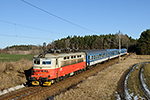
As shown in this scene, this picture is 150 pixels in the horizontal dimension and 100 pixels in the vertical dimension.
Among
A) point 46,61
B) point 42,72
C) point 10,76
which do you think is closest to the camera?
point 42,72

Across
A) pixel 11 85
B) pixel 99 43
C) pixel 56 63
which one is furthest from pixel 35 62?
pixel 99 43

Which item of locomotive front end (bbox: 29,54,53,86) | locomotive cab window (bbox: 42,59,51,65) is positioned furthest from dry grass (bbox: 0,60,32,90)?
locomotive cab window (bbox: 42,59,51,65)

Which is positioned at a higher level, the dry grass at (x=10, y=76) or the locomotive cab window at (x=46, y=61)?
the locomotive cab window at (x=46, y=61)

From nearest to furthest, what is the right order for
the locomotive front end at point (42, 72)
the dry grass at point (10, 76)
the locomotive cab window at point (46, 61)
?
the dry grass at point (10, 76) < the locomotive front end at point (42, 72) < the locomotive cab window at point (46, 61)

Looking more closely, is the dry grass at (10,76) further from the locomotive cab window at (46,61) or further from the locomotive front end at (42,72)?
the locomotive cab window at (46,61)

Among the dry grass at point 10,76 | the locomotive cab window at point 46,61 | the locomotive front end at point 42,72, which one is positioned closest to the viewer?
the dry grass at point 10,76

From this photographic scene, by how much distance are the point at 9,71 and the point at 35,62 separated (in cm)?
391

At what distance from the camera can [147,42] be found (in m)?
72.9

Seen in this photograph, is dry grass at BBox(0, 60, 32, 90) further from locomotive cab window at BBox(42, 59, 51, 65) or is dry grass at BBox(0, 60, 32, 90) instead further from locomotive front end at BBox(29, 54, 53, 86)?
locomotive cab window at BBox(42, 59, 51, 65)

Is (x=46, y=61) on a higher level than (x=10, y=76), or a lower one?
higher

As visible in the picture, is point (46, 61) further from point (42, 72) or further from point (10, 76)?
point (10, 76)

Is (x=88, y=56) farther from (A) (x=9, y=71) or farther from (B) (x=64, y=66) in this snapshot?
(A) (x=9, y=71)

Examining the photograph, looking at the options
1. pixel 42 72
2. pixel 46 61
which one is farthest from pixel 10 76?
pixel 46 61

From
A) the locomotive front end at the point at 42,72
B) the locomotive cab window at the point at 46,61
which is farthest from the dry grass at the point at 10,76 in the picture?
the locomotive cab window at the point at 46,61
